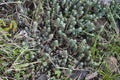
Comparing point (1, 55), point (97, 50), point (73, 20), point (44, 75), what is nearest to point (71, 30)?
point (73, 20)

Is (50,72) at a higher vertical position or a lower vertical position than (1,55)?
lower

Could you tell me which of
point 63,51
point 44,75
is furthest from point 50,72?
point 63,51

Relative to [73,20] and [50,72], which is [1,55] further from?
[73,20]

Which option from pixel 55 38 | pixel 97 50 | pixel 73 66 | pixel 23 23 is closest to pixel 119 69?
pixel 97 50

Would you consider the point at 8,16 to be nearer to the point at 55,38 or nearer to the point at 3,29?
the point at 3,29

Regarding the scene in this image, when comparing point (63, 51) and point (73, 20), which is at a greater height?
point (73, 20)

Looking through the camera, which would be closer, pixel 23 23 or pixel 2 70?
pixel 2 70

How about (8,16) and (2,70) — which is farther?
Result: (8,16)

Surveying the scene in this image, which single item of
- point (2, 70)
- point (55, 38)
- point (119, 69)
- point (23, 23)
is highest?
point (23, 23)
